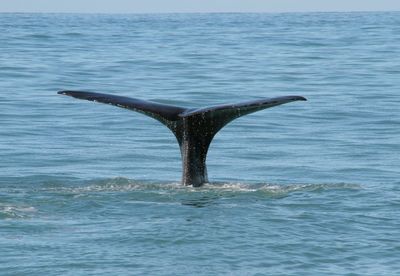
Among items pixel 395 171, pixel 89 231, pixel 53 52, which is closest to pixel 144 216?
pixel 89 231

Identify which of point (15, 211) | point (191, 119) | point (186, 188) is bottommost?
point (15, 211)

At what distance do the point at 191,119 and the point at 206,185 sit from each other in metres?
0.89

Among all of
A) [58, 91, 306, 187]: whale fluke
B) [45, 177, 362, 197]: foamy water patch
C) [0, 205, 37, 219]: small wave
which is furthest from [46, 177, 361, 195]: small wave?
[0, 205, 37, 219]: small wave

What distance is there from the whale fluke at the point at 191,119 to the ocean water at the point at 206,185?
0.29 meters

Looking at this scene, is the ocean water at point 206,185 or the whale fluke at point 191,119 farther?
the whale fluke at point 191,119

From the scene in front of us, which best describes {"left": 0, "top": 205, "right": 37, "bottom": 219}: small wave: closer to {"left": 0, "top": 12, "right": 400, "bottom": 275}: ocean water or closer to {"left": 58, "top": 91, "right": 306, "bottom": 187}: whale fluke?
{"left": 0, "top": 12, "right": 400, "bottom": 275}: ocean water

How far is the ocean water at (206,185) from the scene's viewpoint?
37.1 ft

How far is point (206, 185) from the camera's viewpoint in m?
13.9

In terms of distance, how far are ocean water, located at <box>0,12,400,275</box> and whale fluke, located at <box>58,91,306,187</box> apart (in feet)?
0.97

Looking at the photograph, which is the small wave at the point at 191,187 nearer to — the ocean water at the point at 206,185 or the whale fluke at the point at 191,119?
the ocean water at the point at 206,185

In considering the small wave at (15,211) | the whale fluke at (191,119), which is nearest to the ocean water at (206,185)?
the small wave at (15,211)

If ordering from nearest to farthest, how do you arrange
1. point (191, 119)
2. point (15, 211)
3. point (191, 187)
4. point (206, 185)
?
point (15, 211) < point (191, 119) < point (191, 187) < point (206, 185)

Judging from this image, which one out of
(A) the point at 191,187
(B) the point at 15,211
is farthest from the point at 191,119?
(B) the point at 15,211

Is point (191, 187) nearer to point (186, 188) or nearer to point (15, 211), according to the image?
point (186, 188)
